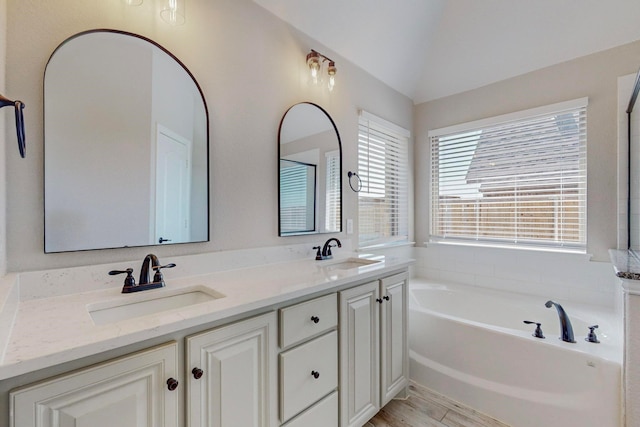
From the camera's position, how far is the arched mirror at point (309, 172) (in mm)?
1854

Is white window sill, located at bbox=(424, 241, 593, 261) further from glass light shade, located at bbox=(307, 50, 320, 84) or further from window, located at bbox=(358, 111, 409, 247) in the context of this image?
glass light shade, located at bbox=(307, 50, 320, 84)

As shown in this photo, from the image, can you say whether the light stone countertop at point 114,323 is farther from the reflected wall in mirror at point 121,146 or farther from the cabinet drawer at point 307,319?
the reflected wall in mirror at point 121,146

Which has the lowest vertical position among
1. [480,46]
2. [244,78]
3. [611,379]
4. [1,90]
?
[611,379]

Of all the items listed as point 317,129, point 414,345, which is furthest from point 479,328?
point 317,129

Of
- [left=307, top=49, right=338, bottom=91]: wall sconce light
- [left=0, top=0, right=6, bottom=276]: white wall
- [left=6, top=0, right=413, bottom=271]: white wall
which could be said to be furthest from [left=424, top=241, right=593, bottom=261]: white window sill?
[left=0, top=0, right=6, bottom=276]: white wall

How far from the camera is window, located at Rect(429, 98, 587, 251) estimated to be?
89.5 inches

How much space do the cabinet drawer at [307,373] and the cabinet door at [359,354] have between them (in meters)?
0.07

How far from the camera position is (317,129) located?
207 cm

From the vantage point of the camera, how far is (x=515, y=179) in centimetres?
254

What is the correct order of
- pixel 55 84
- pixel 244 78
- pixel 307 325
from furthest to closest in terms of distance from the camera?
pixel 244 78 < pixel 307 325 < pixel 55 84

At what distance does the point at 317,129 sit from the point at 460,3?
1599 millimetres

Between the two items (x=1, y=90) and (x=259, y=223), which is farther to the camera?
(x=259, y=223)

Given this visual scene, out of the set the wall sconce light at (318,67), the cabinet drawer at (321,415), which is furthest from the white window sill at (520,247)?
the cabinet drawer at (321,415)

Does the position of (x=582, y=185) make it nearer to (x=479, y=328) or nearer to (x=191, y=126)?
(x=479, y=328)
